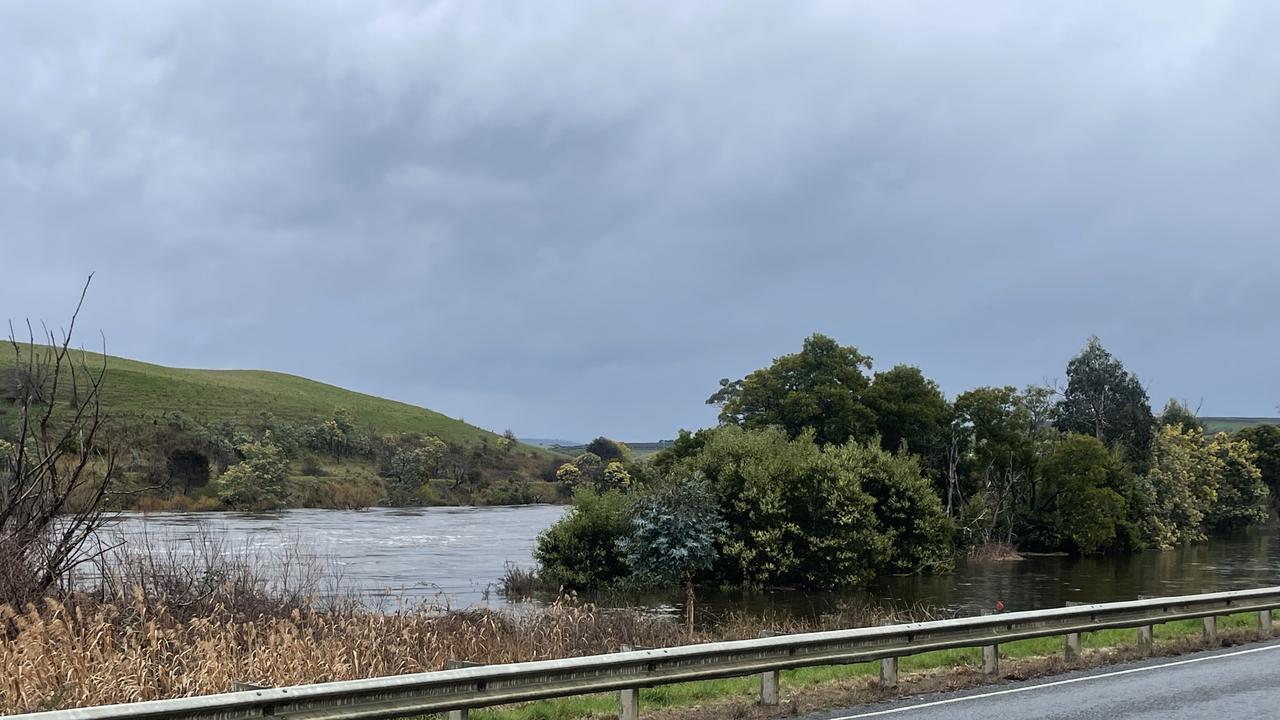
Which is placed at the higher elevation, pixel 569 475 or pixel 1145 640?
pixel 569 475

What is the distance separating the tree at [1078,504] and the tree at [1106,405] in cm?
1421

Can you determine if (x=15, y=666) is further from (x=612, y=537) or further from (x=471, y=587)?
(x=612, y=537)

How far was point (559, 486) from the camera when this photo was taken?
129 metres

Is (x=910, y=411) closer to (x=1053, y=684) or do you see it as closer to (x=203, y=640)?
(x=1053, y=684)

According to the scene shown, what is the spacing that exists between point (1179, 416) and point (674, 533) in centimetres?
8090

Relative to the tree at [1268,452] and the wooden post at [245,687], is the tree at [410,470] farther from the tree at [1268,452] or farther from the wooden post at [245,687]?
the wooden post at [245,687]

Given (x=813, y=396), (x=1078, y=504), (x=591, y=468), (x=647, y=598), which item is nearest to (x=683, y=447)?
(x=813, y=396)

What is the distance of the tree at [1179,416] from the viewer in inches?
4081

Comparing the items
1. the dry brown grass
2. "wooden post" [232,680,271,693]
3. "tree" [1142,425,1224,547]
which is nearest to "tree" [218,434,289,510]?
"tree" [1142,425,1224,547]

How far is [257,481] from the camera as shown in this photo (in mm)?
92375

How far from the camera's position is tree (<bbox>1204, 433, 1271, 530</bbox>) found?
9288cm

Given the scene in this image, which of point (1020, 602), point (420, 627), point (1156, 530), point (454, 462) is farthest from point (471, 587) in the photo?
point (454, 462)

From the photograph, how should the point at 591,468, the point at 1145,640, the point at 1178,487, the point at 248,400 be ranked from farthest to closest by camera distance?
the point at 248,400, the point at 591,468, the point at 1178,487, the point at 1145,640

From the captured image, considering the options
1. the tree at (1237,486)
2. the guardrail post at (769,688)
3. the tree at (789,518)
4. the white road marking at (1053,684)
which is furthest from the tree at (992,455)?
the guardrail post at (769,688)
